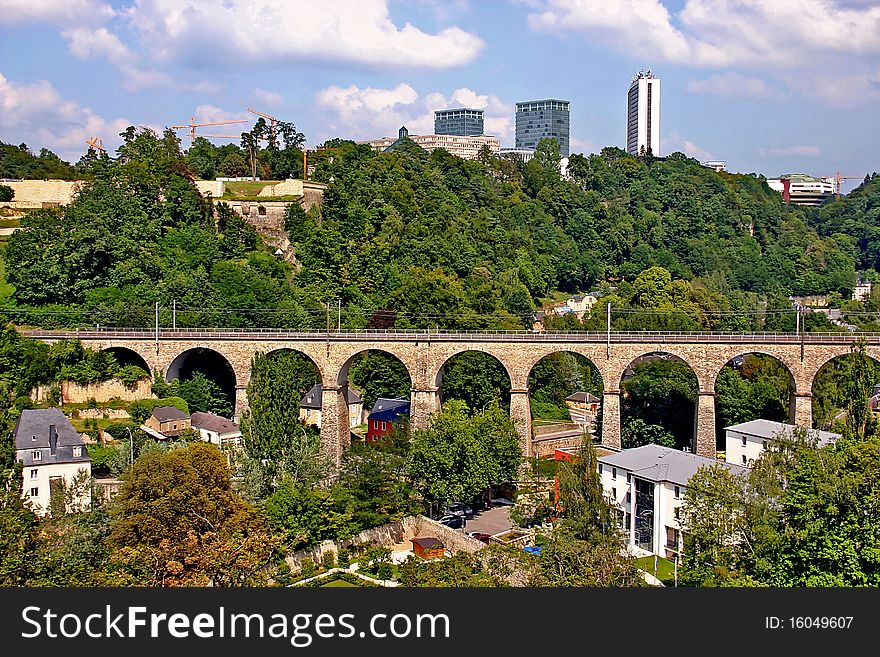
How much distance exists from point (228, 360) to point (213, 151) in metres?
55.5

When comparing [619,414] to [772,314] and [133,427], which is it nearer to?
[133,427]

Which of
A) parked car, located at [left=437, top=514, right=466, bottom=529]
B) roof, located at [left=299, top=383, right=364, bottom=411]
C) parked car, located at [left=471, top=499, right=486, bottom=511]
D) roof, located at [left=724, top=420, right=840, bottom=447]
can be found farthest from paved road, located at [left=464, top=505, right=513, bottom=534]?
roof, located at [left=299, top=383, right=364, bottom=411]

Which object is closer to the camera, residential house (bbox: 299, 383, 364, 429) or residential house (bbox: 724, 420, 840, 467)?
residential house (bbox: 724, 420, 840, 467)

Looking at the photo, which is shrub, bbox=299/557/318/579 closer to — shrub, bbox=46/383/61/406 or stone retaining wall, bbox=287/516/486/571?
stone retaining wall, bbox=287/516/486/571

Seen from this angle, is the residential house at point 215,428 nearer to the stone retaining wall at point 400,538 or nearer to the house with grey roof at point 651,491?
the stone retaining wall at point 400,538

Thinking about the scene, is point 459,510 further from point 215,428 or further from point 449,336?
point 215,428

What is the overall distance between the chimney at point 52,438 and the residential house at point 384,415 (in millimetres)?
19495

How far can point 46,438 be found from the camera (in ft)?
137

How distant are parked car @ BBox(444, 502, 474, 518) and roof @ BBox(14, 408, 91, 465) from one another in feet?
55.4

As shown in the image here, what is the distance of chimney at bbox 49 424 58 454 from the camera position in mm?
41562

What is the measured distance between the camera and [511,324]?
72938 mm

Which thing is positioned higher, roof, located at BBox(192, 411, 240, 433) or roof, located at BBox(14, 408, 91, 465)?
roof, located at BBox(14, 408, 91, 465)

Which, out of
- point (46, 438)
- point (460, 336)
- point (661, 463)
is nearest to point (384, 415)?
point (460, 336)

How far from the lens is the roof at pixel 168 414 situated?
52906 mm
